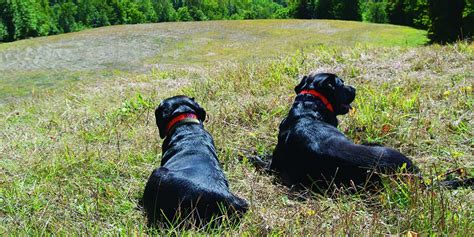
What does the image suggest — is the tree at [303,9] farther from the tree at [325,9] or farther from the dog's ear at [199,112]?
the dog's ear at [199,112]

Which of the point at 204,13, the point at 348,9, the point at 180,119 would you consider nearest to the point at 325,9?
the point at 348,9

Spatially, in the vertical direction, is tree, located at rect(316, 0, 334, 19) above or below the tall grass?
below

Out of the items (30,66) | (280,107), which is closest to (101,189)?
(280,107)

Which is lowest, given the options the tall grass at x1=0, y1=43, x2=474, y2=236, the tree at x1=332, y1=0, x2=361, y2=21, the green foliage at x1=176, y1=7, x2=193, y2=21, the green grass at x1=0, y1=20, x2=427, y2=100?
the green foliage at x1=176, y1=7, x2=193, y2=21

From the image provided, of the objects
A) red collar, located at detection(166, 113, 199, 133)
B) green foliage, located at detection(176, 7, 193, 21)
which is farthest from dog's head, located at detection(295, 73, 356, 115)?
green foliage, located at detection(176, 7, 193, 21)

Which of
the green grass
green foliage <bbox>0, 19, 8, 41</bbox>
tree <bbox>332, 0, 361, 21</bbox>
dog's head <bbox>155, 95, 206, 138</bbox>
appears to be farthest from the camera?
tree <bbox>332, 0, 361, 21</bbox>

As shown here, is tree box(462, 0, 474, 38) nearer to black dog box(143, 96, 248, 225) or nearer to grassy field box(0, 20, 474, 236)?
grassy field box(0, 20, 474, 236)

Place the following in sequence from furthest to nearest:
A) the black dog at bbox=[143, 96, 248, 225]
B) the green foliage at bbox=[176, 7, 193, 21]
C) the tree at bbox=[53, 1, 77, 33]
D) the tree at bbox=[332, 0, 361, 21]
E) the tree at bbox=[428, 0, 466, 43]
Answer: the green foliage at bbox=[176, 7, 193, 21] < the tree at bbox=[53, 1, 77, 33] < the tree at bbox=[332, 0, 361, 21] < the tree at bbox=[428, 0, 466, 43] < the black dog at bbox=[143, 96, 248, 225]

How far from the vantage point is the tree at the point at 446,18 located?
88.2 feet

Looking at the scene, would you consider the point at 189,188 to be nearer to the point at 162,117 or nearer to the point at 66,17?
the point at 162,117

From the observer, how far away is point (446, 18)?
89.8 feet

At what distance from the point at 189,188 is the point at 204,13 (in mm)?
114368

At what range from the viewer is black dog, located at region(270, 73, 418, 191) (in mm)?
3957

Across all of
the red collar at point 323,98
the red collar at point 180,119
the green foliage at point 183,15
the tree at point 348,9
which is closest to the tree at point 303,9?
the tree at point 348,9
